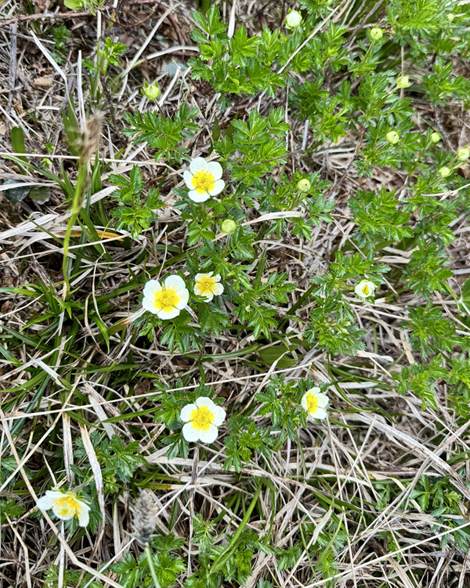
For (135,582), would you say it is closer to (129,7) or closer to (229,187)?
(229,187)

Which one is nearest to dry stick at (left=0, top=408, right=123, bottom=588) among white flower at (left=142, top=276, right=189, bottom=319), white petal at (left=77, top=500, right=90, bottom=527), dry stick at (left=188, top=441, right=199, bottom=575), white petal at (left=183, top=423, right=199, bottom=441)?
white petal at (left=77, top=500, right=90, bottom=527)

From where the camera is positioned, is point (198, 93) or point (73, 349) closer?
point (73, 349)

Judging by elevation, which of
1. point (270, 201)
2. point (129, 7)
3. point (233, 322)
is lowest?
point (233, 322)

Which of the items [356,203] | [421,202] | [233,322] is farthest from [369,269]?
[233,322]

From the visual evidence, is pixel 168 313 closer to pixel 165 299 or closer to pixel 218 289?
pixel 165 299

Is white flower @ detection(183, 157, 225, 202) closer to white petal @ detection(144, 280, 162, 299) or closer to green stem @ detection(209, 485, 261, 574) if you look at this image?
white petal @ detection(144, 280, 162, 299)

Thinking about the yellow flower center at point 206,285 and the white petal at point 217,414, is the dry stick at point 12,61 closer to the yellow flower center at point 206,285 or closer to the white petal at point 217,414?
the yellow flower center at point 206,285

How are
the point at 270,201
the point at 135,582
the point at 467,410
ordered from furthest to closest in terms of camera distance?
the point at 467,410, the point at 270,201, the point at 135,582
